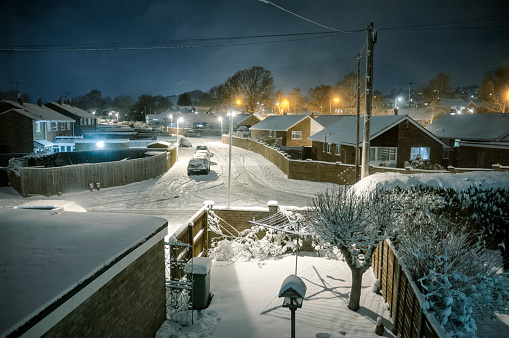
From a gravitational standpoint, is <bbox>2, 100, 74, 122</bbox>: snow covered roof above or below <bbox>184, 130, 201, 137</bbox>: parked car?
above

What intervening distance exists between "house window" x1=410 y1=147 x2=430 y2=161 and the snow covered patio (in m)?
21.0

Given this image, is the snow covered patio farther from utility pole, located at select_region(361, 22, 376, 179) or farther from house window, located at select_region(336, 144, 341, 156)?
house window, located at select_region(336, 144, 341, 156)

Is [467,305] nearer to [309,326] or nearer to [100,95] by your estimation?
[309,326]

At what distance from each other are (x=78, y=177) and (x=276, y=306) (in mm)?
17806

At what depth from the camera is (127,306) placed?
582cm

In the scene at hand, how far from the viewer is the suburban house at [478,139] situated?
2994 cm

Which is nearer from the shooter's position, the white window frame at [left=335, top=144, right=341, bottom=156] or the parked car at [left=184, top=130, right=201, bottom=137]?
the white window frame at [left=335, top=144, right=341, bottom=156]

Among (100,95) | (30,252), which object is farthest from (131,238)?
(100,95)

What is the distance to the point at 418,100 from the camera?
5285 inches

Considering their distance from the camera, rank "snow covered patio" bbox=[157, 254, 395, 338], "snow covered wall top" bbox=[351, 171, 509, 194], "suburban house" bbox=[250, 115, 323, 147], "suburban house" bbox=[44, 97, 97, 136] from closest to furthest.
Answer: "snow covered patio" bbox=[157, 254, 395, 338], "snow covered wall top" bbox=[351, 171, 509, 194], "suburban house" bbox=[250, 115, 323, 147], "suburban house" bbox=[44, 97, 97, 136]

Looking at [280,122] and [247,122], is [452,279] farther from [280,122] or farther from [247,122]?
[247,122]

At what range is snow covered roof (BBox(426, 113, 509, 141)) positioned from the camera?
31719mm

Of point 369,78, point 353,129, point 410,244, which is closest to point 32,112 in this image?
point 353,129

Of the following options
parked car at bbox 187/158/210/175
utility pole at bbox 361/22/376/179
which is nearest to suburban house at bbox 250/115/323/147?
parked car at bbox 187/158/210/175
